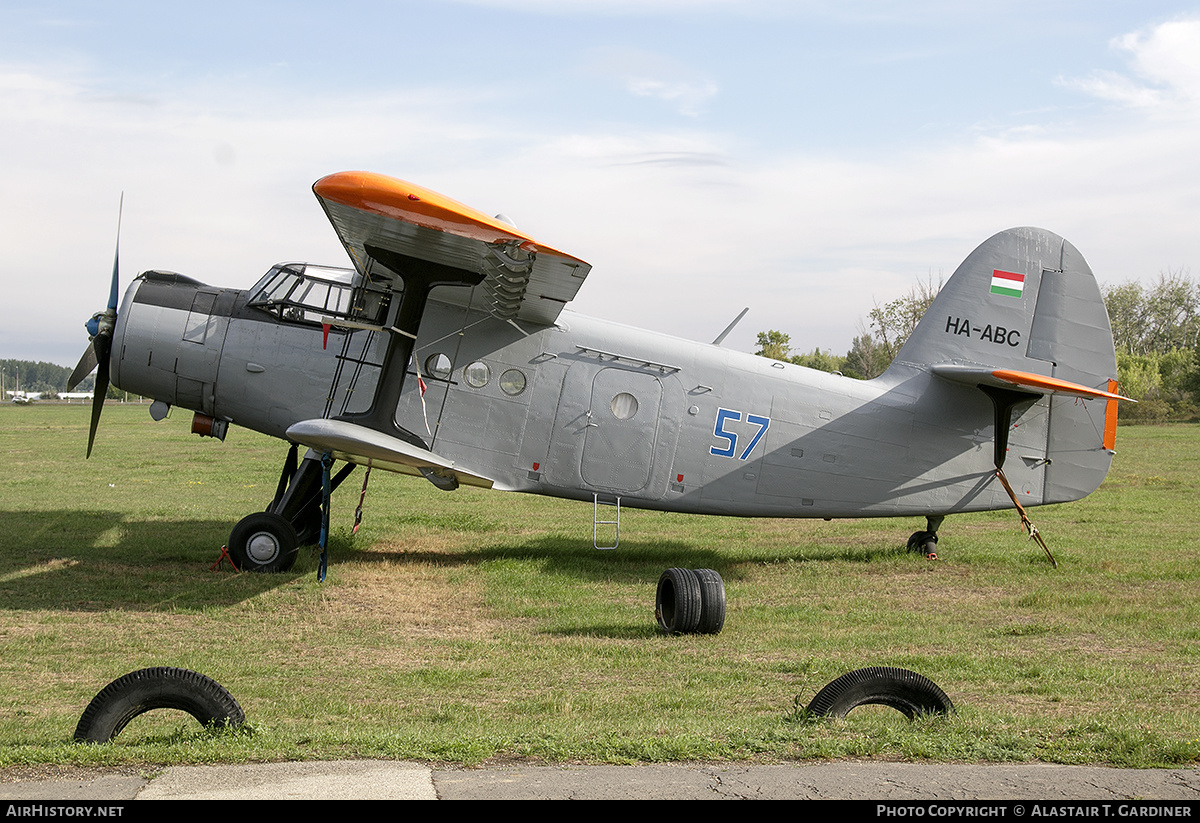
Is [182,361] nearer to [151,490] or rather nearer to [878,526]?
[151,490]

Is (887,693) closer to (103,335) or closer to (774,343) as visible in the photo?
(103,335)

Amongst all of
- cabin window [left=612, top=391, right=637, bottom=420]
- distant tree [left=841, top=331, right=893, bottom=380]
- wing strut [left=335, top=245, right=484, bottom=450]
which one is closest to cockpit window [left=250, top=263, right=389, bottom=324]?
wing strut [left=335, top=245, right=484, bottom=450]

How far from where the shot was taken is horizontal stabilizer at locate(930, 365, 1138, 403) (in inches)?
415

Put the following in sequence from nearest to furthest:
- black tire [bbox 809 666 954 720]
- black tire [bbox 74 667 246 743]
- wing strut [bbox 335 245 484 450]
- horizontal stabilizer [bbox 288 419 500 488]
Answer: black tire [bbox 74 667 246 743], black tire [bbox 809 666 954 720], horizontal stabilizer [bbox 288 419 500 488], wing strut [bbox 335 245 484 450]

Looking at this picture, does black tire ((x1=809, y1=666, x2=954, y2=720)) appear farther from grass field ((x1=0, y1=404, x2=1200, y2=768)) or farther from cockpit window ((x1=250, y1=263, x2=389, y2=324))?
cockpit window ((x1=250, y1=263, x2=389, y2=324))

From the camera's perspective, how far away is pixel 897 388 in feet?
40.7

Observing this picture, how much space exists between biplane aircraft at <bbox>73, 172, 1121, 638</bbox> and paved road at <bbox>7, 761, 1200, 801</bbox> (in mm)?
5817

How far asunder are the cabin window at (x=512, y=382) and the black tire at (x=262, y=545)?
303 centimetres

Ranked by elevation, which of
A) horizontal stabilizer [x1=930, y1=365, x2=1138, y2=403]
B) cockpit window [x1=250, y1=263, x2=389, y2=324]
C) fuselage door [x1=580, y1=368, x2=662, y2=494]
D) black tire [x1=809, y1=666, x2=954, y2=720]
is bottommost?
black tire [x1=809, y1=666, x2=954, y2=720]

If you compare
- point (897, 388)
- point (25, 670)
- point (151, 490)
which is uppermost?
point (897, 388)

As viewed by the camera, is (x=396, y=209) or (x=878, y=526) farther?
(x=878, y=526)

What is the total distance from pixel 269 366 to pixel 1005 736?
358 inches

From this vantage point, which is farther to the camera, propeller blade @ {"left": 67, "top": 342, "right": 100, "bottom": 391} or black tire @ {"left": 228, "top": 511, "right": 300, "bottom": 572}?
propeller blade @ {"left": 67, "top": 342, "right": 100, "bottom": 391}
